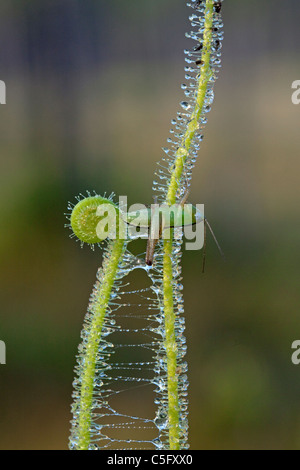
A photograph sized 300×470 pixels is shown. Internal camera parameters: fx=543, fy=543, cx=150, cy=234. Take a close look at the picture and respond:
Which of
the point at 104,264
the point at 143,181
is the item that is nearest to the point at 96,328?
the point at 104,264

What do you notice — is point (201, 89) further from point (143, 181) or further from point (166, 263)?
point (143, 181)

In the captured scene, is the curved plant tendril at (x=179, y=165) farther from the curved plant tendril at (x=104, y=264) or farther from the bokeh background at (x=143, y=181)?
the bokeh background at (x=143, y=181)

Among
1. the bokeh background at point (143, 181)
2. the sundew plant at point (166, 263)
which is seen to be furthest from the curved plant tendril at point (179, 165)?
the bokeh background at point (143, 181)

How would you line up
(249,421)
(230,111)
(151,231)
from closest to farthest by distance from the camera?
(151,231), (249,421), (230,111)

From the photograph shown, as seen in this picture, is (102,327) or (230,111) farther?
(230,111)

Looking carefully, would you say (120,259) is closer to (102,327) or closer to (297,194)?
(102,327)

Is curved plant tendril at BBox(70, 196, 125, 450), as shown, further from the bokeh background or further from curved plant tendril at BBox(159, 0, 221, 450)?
the bokeh background

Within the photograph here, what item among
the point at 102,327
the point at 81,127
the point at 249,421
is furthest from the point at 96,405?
the point at 81,127
